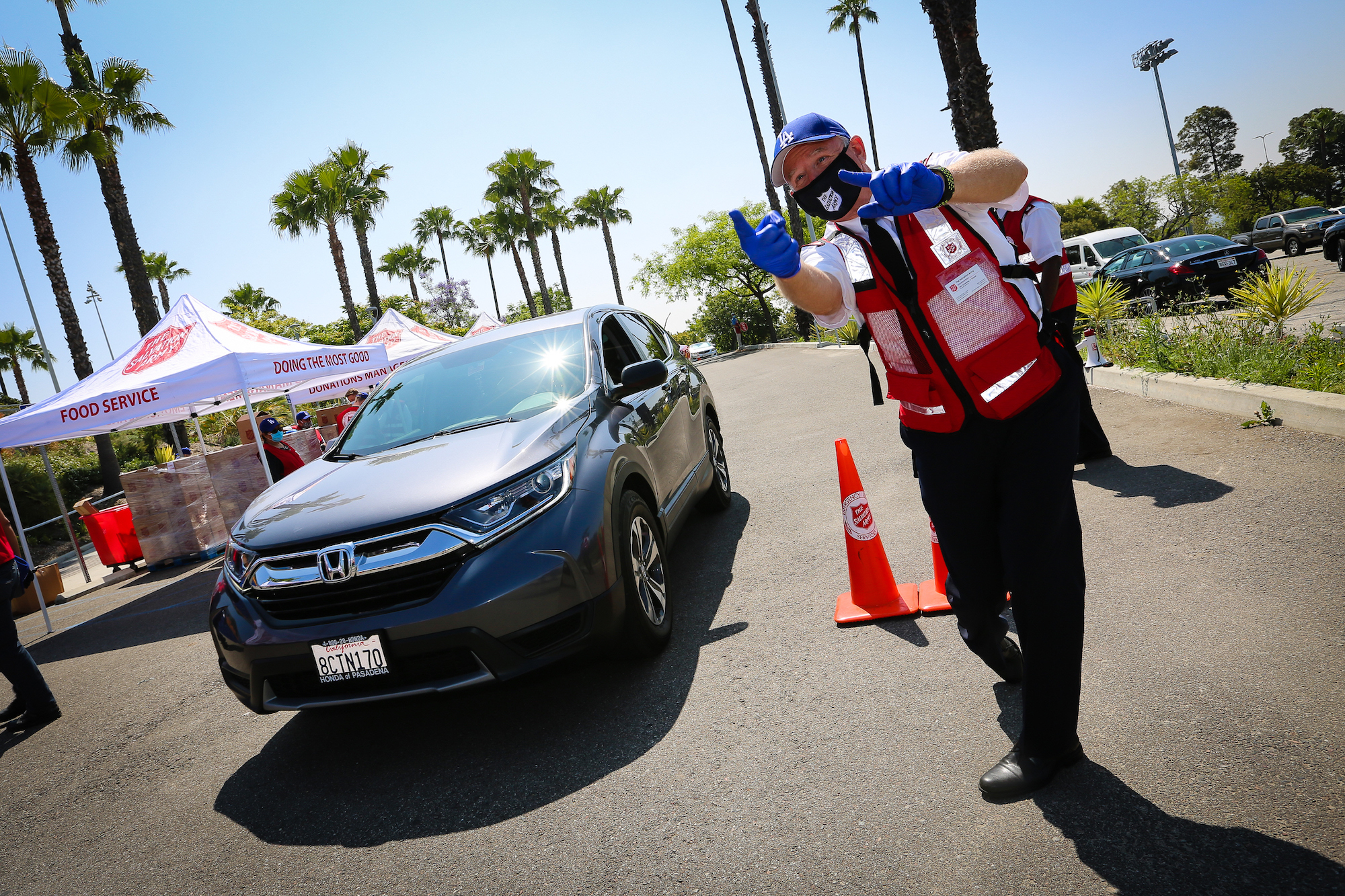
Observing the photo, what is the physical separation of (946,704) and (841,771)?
1.77 feet

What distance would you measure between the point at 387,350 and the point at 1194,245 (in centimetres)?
1539

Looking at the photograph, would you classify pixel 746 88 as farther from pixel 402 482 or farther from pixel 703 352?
pixel 402 482

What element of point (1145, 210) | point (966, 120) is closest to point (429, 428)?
point (966, 120)

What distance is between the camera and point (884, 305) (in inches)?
88.7

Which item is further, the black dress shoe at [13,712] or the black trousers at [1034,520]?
the black dress shoe at [13,712]

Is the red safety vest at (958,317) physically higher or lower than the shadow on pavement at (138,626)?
higher

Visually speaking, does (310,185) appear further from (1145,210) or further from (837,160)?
(1145,210)

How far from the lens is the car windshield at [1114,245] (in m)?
19.3

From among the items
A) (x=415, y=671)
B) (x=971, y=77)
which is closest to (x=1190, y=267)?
(x=971, y=77)

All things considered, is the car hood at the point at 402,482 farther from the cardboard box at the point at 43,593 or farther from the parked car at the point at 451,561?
the cardboard box at the point at 43,593

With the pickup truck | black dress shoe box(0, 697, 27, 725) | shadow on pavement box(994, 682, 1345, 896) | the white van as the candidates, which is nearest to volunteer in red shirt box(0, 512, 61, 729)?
black dress shoe box(0, 697, 27, 725)

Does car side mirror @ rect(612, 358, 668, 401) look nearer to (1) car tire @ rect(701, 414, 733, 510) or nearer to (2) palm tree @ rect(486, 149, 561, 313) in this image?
(1) car tire @ rect(701, 414, 733, 510)

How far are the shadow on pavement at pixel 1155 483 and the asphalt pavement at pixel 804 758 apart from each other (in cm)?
4

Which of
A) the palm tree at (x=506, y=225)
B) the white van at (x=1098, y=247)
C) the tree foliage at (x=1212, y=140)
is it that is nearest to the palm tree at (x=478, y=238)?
the palm tree at (x=506, y=225)
